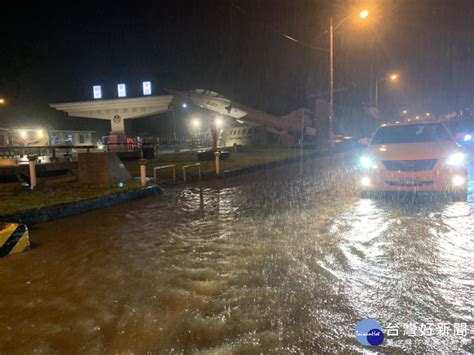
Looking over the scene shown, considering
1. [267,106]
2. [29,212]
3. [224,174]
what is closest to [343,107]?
[267,106]

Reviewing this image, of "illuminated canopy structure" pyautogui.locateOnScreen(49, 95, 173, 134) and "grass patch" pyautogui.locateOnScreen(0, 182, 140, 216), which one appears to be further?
"illuminated canopy structure" pyautogui.locateOnScreen(49, 95, 173, 134)

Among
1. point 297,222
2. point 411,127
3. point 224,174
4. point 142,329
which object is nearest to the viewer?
point 142,329

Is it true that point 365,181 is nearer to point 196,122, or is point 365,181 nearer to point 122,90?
point 196,122

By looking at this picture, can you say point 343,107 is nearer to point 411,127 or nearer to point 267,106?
point 267,106

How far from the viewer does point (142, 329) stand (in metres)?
3.25

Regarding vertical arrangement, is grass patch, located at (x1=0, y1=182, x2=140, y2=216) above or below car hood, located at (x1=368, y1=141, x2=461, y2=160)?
below

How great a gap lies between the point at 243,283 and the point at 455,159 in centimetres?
641

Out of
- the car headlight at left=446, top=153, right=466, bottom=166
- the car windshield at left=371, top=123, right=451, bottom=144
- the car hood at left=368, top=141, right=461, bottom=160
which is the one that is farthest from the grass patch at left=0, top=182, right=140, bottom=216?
the car headlight at left=446, top=153, right=466, bottom=166

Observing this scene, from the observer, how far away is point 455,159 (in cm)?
820

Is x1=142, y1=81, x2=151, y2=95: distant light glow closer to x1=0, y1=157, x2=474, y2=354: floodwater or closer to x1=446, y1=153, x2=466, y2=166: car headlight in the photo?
x1=0, y1=157, x2=474, y2=354: floodwater

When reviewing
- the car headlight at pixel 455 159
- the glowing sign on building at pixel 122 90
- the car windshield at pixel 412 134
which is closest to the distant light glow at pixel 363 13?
the car windshield at pixel 412 134

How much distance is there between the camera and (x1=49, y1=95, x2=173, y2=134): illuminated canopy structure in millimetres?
41781

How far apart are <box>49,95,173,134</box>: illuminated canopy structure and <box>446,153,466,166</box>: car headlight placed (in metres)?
35.3

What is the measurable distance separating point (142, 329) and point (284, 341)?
124 cm
